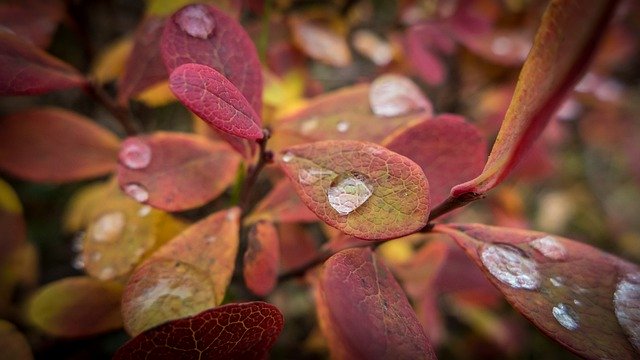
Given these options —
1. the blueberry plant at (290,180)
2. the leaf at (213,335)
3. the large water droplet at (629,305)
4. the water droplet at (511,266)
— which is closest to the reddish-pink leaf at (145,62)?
the blueberry plant at (290,180)

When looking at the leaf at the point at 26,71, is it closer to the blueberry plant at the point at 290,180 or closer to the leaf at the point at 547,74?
the blueberry plant at the point at 290,180

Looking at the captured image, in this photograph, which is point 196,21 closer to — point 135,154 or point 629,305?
point 135,154

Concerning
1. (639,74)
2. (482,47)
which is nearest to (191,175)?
(482,47)

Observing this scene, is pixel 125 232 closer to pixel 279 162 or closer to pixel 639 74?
pixel 279 162

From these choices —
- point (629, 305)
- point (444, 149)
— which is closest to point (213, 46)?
point (444, 149)

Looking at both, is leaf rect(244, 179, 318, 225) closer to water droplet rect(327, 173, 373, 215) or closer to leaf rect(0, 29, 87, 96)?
water droplet rect(327, 173, 373, 215)

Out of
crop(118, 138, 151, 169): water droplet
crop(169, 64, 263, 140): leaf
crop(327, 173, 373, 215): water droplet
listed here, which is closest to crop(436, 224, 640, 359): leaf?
crop(327, 173, 373, 215): water droplet
